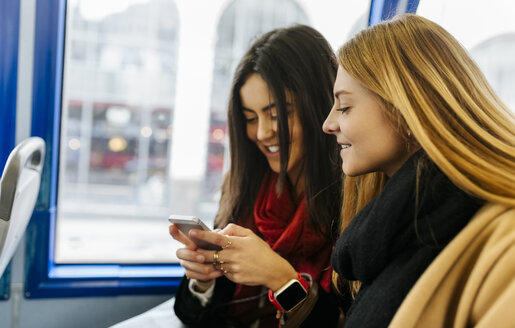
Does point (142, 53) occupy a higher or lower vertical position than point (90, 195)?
higher

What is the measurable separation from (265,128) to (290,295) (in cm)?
68

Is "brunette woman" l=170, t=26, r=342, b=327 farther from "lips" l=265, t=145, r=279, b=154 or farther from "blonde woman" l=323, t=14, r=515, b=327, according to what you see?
"blonde woman" l=323, t=14, r=515, b=327

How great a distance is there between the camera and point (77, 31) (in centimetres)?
224

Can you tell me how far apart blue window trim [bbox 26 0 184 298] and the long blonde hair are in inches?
55.1

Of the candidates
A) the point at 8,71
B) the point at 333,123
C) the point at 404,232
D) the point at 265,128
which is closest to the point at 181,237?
the point at 265,128

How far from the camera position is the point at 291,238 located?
1.73 m

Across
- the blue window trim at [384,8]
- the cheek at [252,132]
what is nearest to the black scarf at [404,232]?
the cheek at [252,132]

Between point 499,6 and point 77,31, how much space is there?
2.26 meters

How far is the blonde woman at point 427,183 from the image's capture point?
954 millimetres

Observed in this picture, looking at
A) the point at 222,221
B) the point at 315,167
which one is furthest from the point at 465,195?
the point at 222,221

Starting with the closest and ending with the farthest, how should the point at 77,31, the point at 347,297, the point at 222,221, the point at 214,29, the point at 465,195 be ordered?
the point at 465,195
the point at 347,297
the point at 222,221
the point at 77,31
the point at 214,29

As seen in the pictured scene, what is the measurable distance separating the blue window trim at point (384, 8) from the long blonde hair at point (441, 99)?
3.46ft

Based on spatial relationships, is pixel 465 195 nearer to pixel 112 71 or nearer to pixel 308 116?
pixel 308 116

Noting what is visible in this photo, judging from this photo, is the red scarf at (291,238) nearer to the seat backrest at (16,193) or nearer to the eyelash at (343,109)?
the eyelash at (343,109)
